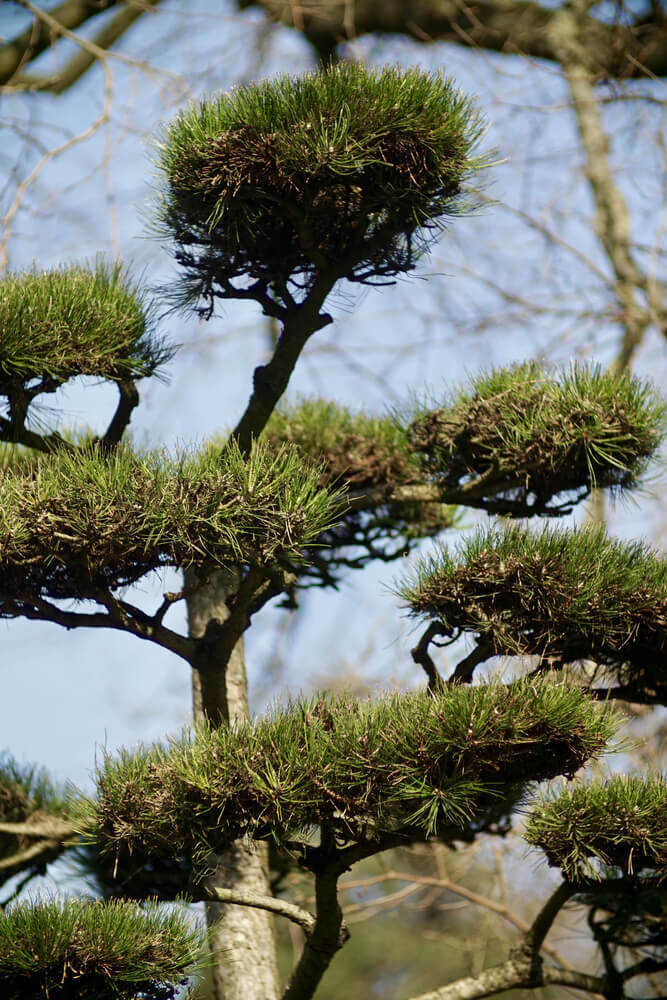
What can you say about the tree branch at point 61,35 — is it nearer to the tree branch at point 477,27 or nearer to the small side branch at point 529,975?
the tree branch at point 477,27

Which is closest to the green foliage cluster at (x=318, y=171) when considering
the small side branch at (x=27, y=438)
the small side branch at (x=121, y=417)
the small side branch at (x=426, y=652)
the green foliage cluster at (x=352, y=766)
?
the small side branch at (x=121, y=417)

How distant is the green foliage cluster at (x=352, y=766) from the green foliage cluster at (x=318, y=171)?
94 cm

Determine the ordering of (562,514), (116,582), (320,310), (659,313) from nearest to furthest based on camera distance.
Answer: (116,582) → (320,310) → (562,514) → (659,313)

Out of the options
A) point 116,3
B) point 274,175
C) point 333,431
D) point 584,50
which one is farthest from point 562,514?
point 116,3

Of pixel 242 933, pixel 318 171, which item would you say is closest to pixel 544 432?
pixel 318 171

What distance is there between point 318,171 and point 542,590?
893mm

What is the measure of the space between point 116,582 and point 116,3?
2619 millimetres

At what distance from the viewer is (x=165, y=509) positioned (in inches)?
76.3

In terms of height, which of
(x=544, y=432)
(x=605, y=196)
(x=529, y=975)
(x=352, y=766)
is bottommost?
(x=529, y=975)

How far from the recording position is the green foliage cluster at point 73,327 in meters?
2.17

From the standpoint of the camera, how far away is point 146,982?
6.50 feet

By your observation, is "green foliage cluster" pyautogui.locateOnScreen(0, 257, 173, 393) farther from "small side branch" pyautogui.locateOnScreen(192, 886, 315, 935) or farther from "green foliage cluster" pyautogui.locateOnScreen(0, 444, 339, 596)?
"small side branch" pyautogui.locateOnScreen(192, 886, 315, 935)

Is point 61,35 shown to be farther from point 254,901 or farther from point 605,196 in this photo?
point 254,901

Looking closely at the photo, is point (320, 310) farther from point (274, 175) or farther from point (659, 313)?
point (659, 313)
